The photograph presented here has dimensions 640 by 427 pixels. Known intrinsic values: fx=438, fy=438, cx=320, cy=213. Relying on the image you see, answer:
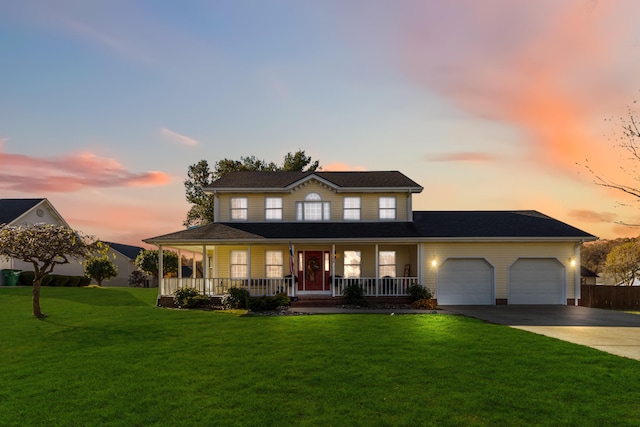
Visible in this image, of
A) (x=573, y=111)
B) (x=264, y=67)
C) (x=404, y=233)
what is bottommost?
(x=404, y=233)

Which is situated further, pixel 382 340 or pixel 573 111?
pixel 573 111

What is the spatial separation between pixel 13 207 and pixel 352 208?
30110mm

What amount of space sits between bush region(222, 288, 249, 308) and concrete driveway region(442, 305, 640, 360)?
31.1ft

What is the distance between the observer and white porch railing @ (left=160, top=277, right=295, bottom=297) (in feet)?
72.2

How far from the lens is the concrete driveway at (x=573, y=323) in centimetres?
1229

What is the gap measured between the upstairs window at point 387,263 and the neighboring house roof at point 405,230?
4.95 feet

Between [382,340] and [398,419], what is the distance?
5441 millimetres

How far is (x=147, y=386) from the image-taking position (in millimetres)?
8242

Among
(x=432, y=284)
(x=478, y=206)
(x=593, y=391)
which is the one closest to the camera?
(x=593, y=391)

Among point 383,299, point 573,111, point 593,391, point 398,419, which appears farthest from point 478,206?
point 398,419

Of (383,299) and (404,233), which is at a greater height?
(404,233)

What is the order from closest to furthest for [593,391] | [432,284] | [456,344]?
[593,391]
[456,344]
[432,284]

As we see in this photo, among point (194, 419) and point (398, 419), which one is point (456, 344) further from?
point (194, 419)

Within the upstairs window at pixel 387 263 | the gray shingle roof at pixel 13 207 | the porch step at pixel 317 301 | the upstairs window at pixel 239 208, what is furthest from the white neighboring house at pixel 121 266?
the upstairs window at pixel 387 263
